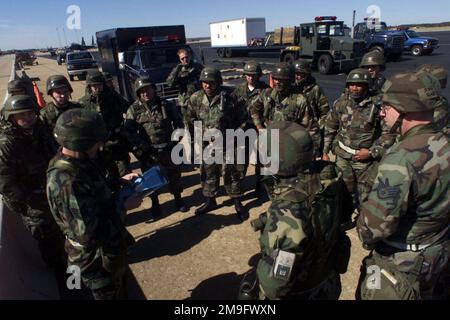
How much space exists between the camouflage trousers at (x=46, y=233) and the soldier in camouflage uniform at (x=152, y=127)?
1652 millimetres

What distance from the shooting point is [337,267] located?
7.51 feet

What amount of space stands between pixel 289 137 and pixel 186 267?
2.74m

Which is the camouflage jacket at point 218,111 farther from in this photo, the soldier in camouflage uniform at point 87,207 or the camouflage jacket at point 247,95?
the soldier in camouflage uniform at point 87,207

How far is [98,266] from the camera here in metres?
2.61

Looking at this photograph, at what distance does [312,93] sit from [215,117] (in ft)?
5.72

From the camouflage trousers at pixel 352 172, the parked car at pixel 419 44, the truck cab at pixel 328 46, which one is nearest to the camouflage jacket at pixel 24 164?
the camouflage trousers at pixel 352 172

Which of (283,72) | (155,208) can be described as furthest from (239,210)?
(283,72)

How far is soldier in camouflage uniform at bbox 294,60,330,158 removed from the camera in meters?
5.44

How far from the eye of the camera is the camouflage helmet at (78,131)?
2354 mm

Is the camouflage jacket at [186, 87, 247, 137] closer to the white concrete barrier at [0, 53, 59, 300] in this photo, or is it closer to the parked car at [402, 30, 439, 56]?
the white concrete barrier at [0, 53, 59, 300]

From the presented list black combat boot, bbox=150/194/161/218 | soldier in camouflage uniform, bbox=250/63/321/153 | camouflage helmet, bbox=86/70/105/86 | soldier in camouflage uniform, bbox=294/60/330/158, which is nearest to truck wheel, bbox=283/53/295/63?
soldier in camouflage uniform, bbox=294/60/330/158

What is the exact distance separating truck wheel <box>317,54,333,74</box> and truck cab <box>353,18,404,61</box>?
14.1ft

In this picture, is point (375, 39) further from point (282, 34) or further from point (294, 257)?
point (294, 257)

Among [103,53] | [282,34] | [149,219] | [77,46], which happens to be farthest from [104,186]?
[77,46]
